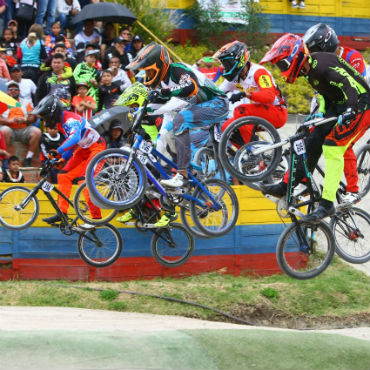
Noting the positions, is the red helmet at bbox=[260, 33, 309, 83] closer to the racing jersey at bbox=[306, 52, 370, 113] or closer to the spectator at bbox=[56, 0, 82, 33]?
the racing jersey at bbox=[306, 52, 370, 113]

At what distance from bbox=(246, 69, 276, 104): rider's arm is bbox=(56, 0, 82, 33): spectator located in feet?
26.1

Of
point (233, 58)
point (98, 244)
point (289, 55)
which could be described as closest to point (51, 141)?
point (98, 244)

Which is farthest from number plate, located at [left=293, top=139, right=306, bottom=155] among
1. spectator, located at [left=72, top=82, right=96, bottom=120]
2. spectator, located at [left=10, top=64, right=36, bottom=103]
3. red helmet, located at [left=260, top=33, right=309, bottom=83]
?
spectator, located at [left=10, top=64, right=36, bottom=103]

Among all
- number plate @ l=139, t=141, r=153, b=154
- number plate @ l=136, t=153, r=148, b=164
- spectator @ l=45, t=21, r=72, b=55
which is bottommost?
number plate @ l=136, t=153, r=148, b=164

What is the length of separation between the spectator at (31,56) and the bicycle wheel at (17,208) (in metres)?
3.70

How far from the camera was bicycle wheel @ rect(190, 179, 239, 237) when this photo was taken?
12.2 metres

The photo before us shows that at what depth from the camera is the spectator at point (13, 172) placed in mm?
14719

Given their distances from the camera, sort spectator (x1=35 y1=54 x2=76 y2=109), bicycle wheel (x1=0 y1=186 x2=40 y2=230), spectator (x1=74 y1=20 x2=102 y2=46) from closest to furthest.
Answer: bicycle wheel (x1=0 y1=186 x2=40 y2=230), spectator (x1=35 y1=54 x2=76 y2=109), spectator (x1=74 y1=20 x2=102 y2=46)

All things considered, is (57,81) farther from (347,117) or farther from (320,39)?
(347,117)

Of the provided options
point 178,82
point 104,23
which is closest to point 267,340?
point 178,82

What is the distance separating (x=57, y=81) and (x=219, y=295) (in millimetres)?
5196

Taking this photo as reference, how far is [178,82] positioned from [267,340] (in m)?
3.89

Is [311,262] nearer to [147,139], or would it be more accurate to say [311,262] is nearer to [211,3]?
[147,139]

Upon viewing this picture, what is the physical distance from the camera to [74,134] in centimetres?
1307
